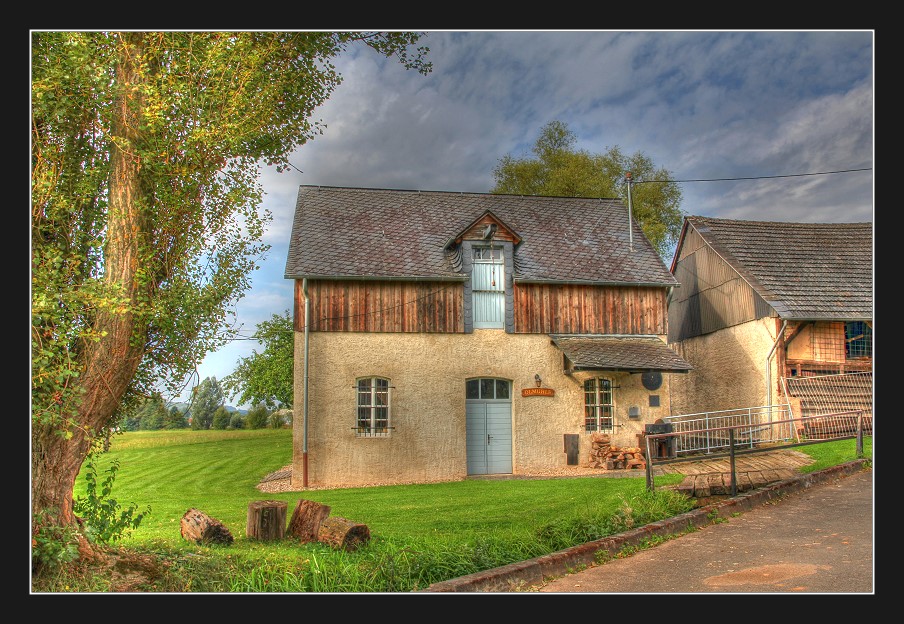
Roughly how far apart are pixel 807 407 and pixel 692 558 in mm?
11858

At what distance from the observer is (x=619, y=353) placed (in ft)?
53.3

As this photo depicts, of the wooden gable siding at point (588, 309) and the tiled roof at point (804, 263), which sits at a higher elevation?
the tiled roof at point (804, 263)

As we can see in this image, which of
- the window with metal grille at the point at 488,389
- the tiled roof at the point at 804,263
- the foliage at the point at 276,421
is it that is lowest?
the foliage at the point at 276,421

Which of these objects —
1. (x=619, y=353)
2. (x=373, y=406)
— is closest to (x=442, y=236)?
(x=373, y=406)

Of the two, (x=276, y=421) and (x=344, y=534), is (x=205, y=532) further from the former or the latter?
(x=276, y=421)

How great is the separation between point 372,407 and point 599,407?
205 inches

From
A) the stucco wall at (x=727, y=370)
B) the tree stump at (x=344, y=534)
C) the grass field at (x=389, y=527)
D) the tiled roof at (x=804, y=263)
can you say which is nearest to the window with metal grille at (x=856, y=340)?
the tiled roof at (x=804, y=263)

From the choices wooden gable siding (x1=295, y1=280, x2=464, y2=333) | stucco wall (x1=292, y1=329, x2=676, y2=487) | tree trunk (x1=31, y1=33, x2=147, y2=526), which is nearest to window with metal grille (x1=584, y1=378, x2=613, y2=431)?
stucco wall (x1=292, y1=329, x2=676, y2=487)

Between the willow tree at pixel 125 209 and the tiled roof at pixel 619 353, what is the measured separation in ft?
31.6

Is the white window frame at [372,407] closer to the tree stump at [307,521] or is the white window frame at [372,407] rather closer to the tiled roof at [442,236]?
the tiled roof at [442,236]

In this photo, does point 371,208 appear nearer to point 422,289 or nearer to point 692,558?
point 422,289

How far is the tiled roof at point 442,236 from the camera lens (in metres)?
16.4

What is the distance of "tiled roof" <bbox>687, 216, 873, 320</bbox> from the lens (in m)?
16.8

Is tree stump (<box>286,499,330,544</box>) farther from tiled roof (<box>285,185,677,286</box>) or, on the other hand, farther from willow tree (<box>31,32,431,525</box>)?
tiled roof (<box>285,185,677,286</box>)
